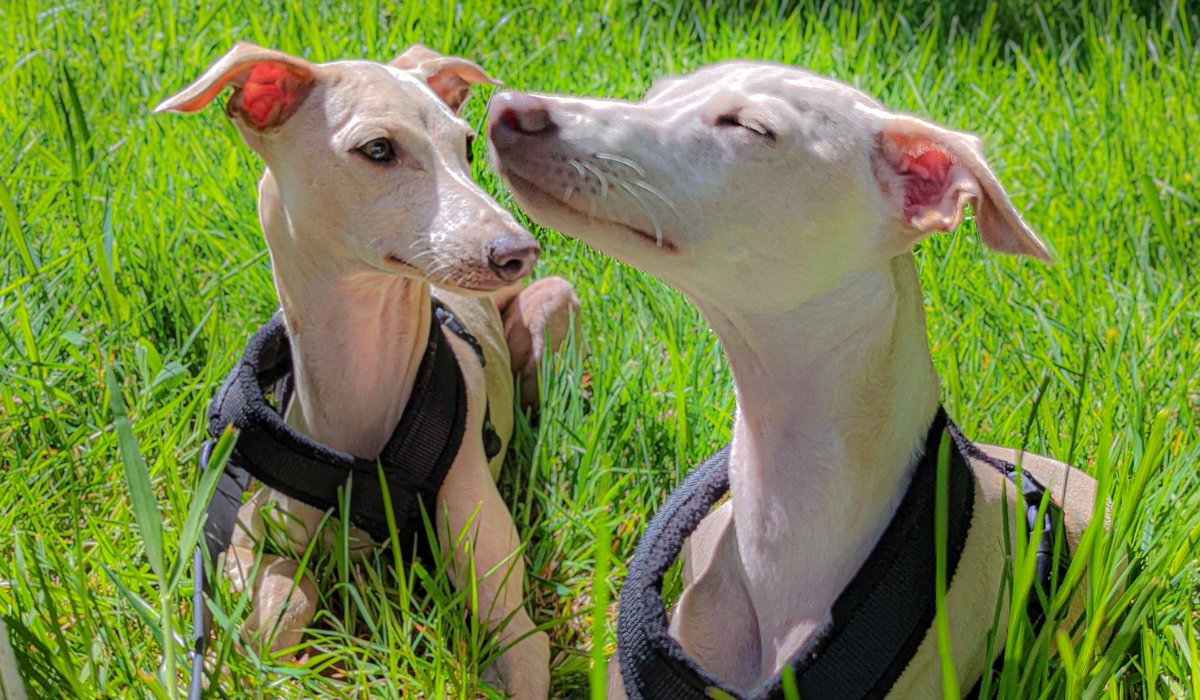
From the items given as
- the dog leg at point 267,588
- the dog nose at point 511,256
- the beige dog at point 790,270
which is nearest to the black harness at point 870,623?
the beige dog at point 790,270

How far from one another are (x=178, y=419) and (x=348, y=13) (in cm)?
218

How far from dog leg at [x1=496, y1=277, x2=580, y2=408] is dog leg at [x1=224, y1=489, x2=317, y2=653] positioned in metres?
0.89

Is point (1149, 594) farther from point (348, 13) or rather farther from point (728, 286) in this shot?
point (348, 13)

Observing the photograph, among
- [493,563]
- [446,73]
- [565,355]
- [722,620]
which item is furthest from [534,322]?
[722,620]

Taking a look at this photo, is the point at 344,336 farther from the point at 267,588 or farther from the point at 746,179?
the point at 746,179

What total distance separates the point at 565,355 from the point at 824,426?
1392 mm

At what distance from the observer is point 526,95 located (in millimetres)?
1562

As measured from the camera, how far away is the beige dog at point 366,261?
2.25m

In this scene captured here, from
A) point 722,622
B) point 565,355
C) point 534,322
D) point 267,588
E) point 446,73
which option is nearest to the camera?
point 722,622

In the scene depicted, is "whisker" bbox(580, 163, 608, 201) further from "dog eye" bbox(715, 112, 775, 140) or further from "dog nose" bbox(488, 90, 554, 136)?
"dog eye" bbox(715, 112, 775, 140)

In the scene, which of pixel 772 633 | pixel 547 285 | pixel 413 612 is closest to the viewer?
pixel 772 633

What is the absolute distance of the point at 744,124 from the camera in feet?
5.25

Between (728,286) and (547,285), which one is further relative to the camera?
(547,285)

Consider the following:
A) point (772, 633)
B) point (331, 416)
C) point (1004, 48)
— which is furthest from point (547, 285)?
point (1004, 48)
